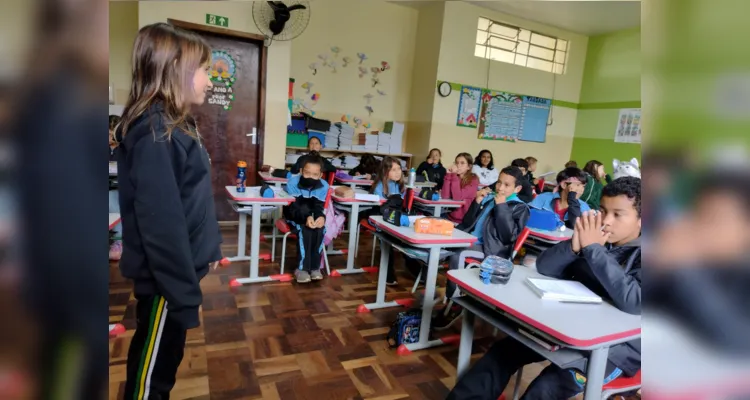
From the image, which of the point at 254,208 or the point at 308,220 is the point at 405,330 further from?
the point at 254,208

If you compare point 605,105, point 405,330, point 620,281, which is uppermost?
point 605,105

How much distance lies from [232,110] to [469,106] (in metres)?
3.17

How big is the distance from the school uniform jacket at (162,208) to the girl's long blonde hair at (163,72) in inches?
0.9

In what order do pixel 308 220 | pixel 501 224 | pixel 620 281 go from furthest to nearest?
pixel 308 220 < pixel 501 224 < pixel 620 281

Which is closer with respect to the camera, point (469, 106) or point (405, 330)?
point (405, 330)

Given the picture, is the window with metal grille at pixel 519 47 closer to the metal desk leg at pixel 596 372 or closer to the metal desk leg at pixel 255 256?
the metal desk leg at pixel 255 256

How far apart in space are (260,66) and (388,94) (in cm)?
197

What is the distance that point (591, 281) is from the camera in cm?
150

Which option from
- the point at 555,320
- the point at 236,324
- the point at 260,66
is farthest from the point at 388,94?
the point at 555,320

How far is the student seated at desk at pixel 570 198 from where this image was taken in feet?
A: 10.2

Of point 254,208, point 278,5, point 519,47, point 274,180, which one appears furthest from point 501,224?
point 519,47

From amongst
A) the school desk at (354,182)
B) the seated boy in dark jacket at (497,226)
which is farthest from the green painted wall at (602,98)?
the seated boy in dark jacket at (497,226)

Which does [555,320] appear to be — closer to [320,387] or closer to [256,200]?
[320,387]

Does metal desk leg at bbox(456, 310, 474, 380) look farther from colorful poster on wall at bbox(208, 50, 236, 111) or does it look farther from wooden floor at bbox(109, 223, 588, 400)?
colorful poster on wall at bbox(208, 50, 236, 111)
